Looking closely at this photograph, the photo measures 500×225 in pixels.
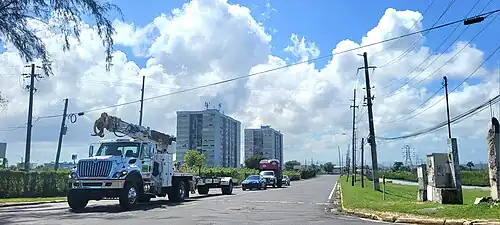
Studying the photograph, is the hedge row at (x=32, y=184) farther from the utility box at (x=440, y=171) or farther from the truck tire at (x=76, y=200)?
the utility box at (x=440, y=171)

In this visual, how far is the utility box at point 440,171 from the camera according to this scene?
22.3 m

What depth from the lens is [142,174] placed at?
77.9 ft

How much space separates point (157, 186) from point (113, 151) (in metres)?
3.17

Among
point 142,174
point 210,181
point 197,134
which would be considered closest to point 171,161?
point 142,174

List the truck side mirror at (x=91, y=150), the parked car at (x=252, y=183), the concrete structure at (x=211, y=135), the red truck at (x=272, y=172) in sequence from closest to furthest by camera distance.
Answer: the truck side mirror at (x=91, y=150) < the parked car at (x=252, y=183) < the red truck at (x=272, y=172) < the concrete structure at (x=211, y=135)

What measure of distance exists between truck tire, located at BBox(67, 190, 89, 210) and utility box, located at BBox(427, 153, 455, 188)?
46.3 ft

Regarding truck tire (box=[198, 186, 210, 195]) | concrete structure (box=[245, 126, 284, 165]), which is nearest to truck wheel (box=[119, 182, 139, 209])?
truck tire (box=[198, 186, 210, 195])

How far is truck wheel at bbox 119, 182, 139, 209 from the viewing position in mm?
21752

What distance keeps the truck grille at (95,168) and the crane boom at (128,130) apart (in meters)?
3.27

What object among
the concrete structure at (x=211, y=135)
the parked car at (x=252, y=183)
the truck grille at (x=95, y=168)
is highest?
the concrete structure at (x=211, y=135)

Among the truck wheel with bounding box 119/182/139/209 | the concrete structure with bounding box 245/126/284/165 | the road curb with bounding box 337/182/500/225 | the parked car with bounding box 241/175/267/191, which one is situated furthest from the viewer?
the concrete structure with bounding box 245/126/284/165

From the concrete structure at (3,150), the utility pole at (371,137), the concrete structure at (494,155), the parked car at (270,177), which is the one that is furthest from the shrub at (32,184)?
the concrete structure at (494,155)

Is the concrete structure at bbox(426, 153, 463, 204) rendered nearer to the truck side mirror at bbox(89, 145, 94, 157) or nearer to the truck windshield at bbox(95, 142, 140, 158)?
the truck windshield at bbox(95, 142, 140, 158)

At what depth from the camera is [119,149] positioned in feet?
77.9
